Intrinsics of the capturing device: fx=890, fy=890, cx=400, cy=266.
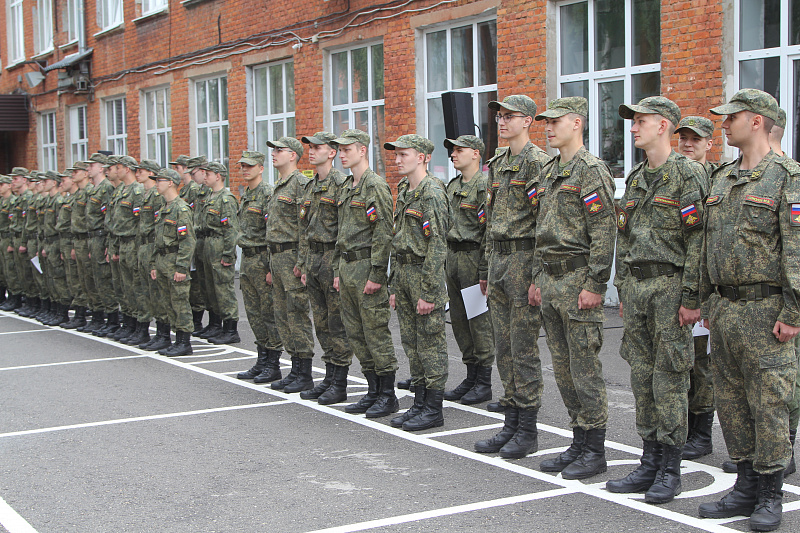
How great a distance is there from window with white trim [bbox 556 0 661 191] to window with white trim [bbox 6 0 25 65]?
2418cm

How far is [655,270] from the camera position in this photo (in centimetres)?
504

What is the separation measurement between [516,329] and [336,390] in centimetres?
218

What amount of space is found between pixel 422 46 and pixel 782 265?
34.1ft

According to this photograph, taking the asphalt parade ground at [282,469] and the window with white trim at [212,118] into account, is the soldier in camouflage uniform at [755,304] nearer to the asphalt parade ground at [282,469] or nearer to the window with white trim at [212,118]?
the asphalt parade ground at [282,469]

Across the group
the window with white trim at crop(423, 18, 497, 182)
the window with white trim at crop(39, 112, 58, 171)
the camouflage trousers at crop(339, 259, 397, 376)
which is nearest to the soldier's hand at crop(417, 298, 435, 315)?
the camouflage trousers at crop(339, 259, 397, 376)

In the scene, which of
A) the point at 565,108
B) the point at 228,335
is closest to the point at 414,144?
the point at 565,108

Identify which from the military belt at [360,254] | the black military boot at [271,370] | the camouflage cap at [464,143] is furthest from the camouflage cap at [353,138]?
the black military boot at [271,370]

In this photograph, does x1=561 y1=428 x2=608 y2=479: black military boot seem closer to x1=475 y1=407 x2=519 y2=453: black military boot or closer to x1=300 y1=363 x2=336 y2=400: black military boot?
x1=475 y1=407 x2=519 y2=453: black military boot

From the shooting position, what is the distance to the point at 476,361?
7621mm

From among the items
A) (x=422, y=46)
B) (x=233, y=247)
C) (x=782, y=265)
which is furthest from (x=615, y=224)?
(x=422, y=46)

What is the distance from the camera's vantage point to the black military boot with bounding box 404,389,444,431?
6598mm

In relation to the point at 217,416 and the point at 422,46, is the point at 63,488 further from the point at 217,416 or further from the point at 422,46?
the point at 422,46

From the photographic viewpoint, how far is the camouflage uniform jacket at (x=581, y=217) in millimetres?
5320

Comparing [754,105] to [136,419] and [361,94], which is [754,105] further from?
[361,94]
